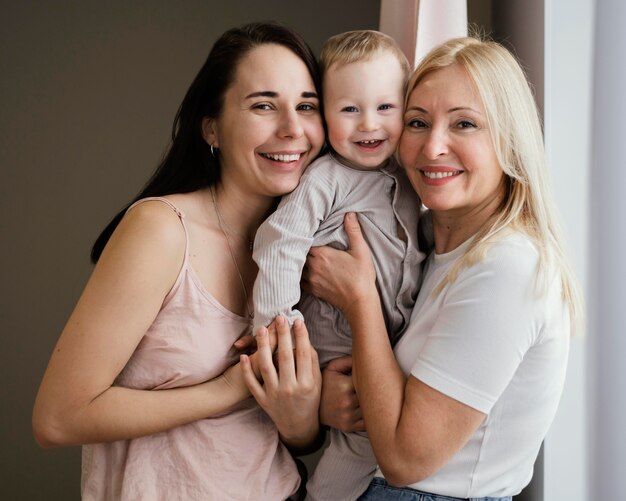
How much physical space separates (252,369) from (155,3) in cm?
219

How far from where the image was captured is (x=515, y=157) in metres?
1.45

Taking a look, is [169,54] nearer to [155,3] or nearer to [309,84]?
[155,3]

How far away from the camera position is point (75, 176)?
3285 millimetres

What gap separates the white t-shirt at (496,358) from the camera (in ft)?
4.32

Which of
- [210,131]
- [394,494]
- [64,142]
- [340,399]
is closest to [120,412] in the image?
[340,399]

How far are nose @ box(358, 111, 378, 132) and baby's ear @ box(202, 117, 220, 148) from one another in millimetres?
370

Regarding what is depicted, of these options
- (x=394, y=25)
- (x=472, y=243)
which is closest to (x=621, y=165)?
(x=472, y=243)

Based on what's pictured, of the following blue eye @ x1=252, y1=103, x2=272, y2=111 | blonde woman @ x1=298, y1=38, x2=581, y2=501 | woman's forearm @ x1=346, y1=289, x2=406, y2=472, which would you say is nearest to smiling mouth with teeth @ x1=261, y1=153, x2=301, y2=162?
blue eye @ x1=252, y1=103, x2=272, y2=111

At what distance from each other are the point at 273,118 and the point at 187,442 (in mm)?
737

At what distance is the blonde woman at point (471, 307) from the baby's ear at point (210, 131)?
43 centimetres

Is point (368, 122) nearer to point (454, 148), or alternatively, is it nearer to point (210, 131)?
point (454, 148)

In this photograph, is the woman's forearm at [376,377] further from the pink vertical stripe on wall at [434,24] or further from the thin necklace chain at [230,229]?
the pink vertical stripe on wall at [434,24]

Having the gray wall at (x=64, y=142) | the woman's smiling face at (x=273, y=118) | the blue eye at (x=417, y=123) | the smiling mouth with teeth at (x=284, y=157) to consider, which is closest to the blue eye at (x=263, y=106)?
the woman's smiling face at (x=273, y=118)

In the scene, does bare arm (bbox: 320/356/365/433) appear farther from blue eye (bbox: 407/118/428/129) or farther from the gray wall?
the gray wall
